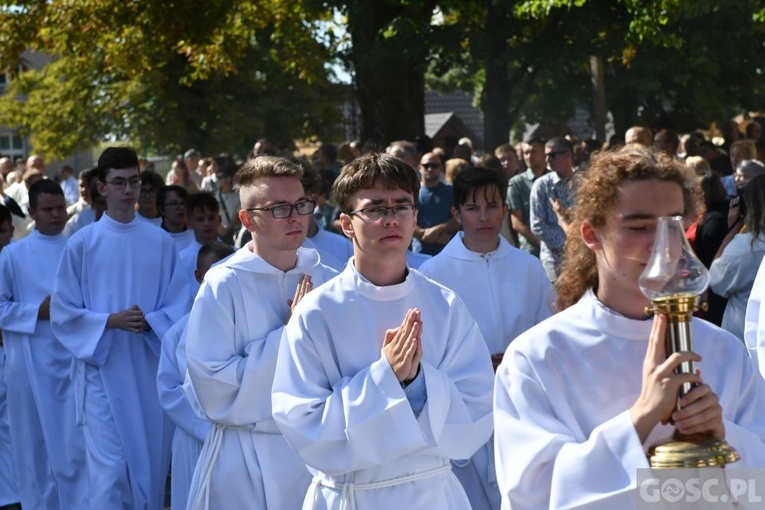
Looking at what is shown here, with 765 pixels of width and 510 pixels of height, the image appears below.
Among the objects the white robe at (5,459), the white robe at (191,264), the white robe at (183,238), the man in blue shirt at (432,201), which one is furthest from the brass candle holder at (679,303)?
the man in blue shirt at (432,201)

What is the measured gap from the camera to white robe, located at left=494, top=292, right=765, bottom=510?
11.8ft

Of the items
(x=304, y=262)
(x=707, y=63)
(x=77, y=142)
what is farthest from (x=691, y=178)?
(x=77, y=142)

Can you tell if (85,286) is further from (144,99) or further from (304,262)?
(144,99)

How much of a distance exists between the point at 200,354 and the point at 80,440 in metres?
3.23

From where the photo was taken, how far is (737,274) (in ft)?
27.2

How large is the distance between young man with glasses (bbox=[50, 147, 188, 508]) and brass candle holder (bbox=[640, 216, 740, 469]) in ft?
19.5

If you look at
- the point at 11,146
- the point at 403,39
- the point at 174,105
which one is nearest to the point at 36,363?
the point at 403,39

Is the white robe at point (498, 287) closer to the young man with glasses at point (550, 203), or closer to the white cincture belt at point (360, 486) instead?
the white cincture belt at point (360, 486)

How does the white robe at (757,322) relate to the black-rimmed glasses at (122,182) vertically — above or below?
below

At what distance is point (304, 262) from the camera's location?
21.5 feet

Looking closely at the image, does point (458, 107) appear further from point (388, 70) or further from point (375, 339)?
point (375, 339)

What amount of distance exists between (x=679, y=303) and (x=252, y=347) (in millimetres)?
3402

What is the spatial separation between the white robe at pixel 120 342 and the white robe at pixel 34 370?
0.58m

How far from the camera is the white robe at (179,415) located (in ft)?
25.3
